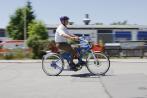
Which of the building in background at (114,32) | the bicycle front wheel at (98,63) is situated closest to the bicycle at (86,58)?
the bicycle front wheel at (98,63)

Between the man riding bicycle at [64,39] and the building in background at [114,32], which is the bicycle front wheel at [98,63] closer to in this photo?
the man riding bicycle at [64,39]

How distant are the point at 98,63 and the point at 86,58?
38 centimetres

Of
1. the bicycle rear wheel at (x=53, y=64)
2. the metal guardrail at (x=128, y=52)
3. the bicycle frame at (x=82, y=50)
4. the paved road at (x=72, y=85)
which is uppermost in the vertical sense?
the bicycle frame at (x=82, y=50)

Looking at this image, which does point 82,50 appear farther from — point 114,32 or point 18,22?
point 18,22

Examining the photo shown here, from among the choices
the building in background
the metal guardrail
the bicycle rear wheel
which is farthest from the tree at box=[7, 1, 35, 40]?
the bicycle rear wheel

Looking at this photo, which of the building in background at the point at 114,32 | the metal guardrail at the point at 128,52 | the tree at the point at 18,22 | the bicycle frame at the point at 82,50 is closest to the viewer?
the bicycle frame at the point at 82,50

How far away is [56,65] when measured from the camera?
560 inches

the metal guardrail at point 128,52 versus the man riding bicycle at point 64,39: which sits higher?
the man riding bicycle at point 64,39

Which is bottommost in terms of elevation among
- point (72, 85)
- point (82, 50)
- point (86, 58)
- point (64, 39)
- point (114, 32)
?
point (114, 32)

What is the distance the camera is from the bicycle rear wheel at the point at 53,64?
46.4ft

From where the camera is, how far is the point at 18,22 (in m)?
59.9

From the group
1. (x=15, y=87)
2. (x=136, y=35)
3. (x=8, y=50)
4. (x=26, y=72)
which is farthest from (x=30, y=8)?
(x=15, y=87)

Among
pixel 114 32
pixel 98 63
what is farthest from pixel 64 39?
pixel 114 32

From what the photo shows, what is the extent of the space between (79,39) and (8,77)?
2.34 m
